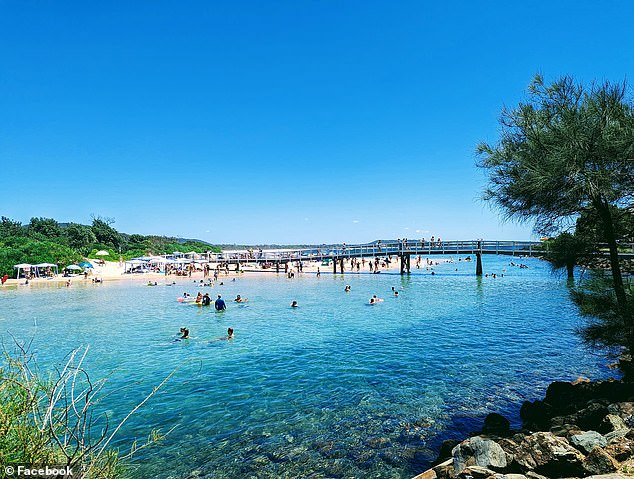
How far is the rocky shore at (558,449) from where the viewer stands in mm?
4855

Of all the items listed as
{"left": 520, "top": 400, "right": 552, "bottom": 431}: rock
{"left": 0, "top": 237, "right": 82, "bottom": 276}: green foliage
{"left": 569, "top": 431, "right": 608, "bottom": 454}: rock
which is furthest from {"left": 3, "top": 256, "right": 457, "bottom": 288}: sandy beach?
{"left": 569, "top": 431, "right": 608, "bottom": 454}: rock

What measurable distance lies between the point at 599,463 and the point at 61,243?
276 ft

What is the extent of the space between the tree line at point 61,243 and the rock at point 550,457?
2486 inches

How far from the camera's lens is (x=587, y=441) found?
5.50 m

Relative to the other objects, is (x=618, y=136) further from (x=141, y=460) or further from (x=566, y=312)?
(x=566, y=312)

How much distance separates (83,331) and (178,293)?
55.5ft

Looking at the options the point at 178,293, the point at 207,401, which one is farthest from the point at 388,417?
the point at 178,293

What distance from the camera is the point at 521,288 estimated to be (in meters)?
35.6

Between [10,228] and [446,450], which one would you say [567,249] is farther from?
[10,228]

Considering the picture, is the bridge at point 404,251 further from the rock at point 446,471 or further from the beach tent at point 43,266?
the rock at point 446,471

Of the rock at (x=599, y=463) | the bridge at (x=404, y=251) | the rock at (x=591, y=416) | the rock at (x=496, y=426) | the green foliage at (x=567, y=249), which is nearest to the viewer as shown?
the rock at (x=599, y=463)

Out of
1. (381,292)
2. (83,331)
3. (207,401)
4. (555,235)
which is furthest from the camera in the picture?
(381,292)

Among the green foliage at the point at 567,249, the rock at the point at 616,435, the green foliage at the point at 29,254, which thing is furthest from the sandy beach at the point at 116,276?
the rock at the point at 616,435

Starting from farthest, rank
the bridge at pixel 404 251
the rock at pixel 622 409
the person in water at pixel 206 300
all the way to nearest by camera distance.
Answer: the bridge at pixel 404 251 → the person in water at pixel 206 300 → the rock at pixel 622 409
